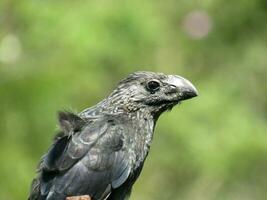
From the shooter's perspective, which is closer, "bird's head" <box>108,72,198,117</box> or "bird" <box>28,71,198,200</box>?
"bird" <box>28,71,198,200</box>

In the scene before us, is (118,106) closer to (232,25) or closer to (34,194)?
(34,194)

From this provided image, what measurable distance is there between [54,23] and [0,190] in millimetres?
2123

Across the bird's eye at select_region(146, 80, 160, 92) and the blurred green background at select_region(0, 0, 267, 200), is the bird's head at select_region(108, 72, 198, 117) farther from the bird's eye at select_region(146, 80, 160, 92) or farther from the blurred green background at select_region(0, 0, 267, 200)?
the blurred green background at select_region(0, 0, 267, 200)

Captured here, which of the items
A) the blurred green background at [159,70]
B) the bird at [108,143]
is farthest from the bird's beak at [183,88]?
the blurred green background at [159,70]

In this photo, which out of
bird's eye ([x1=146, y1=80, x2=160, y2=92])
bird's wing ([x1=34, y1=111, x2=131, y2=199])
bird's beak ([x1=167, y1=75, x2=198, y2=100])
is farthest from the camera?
bird's eye ([x1=146, y1=80, x2=160, y2=92])

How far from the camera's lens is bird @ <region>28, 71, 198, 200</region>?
625 centimetres

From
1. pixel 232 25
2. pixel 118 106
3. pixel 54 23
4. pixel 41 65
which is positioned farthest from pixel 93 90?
pixel 118 106

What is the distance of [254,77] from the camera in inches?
514

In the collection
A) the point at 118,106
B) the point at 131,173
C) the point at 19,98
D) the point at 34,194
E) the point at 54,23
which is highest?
the point at 54,23

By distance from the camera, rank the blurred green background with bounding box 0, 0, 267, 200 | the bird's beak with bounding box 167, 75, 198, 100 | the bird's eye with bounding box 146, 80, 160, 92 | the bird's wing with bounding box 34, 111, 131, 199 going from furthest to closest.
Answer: the blurred green background with bounding box 0, 0, 267, 200, the bird's eye with bounding box 146, 80, 160, 92, the bird's beak with bounding box 167, 75, 198, 100, the bird's wing with bounding box 34, 111, 131, 199

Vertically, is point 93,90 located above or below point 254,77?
below

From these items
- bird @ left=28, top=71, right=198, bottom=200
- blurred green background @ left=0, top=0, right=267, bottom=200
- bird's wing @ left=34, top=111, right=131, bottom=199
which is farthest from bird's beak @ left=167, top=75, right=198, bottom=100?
blurred green background @ left=0, top=0, right=267, bottom=200

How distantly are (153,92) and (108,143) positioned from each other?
0.51 m

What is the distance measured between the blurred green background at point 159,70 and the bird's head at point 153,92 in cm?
307
